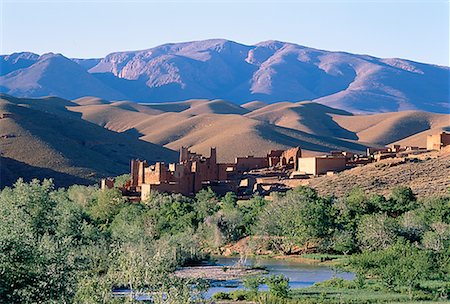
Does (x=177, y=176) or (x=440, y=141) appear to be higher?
(x=440, y=141)

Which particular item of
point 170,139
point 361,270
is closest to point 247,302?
point 361,270

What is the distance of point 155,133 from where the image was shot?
451 ft

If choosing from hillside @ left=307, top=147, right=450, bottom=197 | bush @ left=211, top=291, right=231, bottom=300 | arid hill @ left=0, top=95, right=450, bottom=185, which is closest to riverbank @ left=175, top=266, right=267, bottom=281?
bush @ left=211, top=291, right=231, bottom=300

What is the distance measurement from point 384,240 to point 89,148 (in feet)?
185

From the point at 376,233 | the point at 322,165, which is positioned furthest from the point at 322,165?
the point at 376,233

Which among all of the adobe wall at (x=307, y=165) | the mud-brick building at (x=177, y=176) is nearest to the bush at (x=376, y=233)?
the adobe wall at (x=307, y=165)

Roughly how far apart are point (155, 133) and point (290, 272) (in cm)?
9598

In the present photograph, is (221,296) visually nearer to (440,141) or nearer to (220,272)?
(220,272)

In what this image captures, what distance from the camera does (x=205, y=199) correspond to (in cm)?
5809

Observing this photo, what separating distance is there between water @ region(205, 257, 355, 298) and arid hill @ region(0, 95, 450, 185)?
33.0m

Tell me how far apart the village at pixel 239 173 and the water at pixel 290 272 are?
38.7 feet

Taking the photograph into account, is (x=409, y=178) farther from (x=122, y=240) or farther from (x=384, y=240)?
(x=122, y=240)

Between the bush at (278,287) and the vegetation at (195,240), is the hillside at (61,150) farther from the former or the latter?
the bush at (278,287)

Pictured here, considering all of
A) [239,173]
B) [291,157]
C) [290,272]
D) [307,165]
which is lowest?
[290,272]
